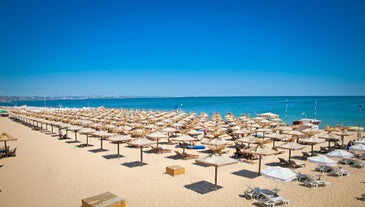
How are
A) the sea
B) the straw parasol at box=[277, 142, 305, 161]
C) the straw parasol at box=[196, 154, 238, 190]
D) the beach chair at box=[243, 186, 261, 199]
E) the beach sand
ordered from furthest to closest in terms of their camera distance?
the sea, the straw parasol at box=[277, 142, 305, 161], the straw parasol at box=[196, 154, 238, 190], the beach chair at box=[243, 186, 261, 199], the beach sand

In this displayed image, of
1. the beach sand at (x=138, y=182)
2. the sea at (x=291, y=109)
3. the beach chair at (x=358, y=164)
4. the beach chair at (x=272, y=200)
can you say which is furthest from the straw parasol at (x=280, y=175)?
the sea at (x=291, y=109)

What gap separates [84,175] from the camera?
1170cm

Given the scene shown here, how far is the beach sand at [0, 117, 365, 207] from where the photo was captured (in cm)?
890

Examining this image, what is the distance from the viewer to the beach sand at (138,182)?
8898 mm

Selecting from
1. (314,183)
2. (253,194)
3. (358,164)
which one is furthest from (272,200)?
(358,164)

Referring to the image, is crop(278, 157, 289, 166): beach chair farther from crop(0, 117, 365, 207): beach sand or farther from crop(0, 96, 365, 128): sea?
crop(0, 96, 365, 128): sea

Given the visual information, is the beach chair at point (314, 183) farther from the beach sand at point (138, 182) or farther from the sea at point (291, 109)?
the sea at point (291, 109)

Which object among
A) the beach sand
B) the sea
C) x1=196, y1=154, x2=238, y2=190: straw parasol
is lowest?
the sea

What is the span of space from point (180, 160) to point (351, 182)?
8.54 m

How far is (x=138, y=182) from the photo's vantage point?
10742mm

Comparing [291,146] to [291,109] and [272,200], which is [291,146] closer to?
[272,200]

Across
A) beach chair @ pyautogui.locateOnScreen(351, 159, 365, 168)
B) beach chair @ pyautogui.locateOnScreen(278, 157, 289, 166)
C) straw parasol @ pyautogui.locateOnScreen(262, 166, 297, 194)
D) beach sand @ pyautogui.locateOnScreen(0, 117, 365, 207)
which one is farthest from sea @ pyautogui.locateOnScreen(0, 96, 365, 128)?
straw parasol @ pyautogui.locateOnScreen(262, 166, 297, 194)

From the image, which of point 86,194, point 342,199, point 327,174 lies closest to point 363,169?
point 327,174

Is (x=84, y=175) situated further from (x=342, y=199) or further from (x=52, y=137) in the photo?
(x=52, y=137)
